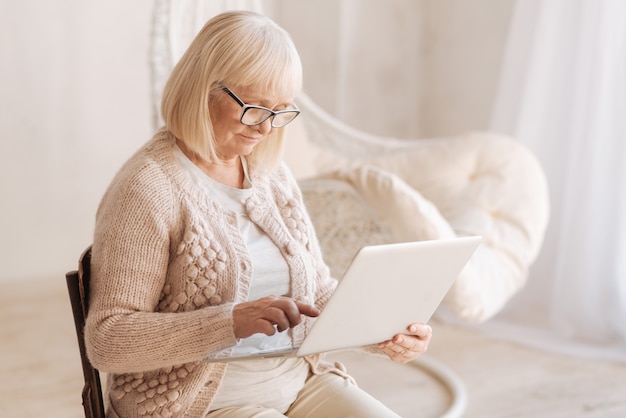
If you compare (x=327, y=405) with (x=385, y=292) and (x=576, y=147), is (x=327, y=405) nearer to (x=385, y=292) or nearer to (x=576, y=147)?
(x=385, y=292)

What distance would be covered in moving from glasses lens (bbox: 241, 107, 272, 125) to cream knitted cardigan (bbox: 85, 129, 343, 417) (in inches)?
5.1

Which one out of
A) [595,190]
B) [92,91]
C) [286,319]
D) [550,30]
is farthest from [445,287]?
[92,91]

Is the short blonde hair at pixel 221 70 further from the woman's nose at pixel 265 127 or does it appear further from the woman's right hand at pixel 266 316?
the woman's right hand at pixel 266 316

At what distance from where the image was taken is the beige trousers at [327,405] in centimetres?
129

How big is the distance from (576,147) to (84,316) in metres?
2.26

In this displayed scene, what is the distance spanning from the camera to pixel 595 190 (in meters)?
3.00

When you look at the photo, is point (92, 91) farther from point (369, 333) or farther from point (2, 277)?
point (369, 333)

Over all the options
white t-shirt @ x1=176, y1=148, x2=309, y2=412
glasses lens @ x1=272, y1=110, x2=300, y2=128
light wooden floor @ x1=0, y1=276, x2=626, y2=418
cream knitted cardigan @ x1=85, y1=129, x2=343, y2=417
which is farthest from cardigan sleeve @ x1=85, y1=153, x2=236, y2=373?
light wooden floor @ x1=0, y1=276, x2=626, y2=418

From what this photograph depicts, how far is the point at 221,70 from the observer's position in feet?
4.18

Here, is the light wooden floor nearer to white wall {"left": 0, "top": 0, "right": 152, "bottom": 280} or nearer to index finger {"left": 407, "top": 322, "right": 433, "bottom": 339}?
white wall {"left": 0, "top": 0, "right": 152, "bottom": 280}

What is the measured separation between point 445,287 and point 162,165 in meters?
0.48

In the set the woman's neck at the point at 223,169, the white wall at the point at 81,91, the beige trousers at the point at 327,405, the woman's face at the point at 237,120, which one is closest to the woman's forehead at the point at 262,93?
the woman's face at the point at 237,120

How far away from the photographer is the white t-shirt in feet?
4.30

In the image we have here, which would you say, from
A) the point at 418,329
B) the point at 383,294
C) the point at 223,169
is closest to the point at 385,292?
the point at 383,294
